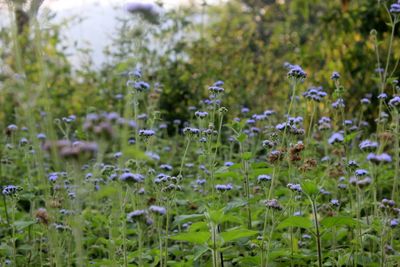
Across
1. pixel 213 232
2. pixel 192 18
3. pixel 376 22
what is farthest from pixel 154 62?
pixel 213 232

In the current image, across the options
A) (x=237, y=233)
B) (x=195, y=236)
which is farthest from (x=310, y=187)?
(x=195, y=236)

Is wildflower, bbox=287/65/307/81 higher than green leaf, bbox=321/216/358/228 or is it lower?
higher

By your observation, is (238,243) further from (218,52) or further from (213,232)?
(218,52)

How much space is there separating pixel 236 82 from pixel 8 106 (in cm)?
359

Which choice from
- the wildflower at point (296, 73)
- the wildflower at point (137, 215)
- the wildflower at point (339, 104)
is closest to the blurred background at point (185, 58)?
the wildflower at point (339, 104)

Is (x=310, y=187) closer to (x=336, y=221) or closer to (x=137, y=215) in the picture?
(x=336, y=221)

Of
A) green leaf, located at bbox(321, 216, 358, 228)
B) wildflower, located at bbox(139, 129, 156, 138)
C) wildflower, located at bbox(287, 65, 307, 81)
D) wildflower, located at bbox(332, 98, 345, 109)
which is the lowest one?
green leaf, located at bbox(321, 216, 358, 228)

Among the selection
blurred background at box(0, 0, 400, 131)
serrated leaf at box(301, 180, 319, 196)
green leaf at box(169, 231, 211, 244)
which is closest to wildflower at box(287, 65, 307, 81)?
serrated leaf at box(301, 180, 319, 196)

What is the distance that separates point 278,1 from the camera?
1427 centimetres

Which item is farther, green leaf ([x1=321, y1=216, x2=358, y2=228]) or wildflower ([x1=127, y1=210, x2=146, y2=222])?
green leaf ([x1=321, y1=216, x2=358, y2=228])

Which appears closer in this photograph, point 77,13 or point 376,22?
point 376,22

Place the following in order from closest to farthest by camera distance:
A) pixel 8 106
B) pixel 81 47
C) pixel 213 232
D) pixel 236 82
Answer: pixel 213 232, pixel 8 106, pixel 236 82, pixel 81 47

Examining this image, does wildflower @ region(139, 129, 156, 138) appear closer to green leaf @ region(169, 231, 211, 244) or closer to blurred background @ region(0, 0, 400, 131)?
green leaf @ region(169, 231, 211, 244)

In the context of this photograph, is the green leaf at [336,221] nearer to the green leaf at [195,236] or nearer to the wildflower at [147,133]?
the green leaf at [195,236]
